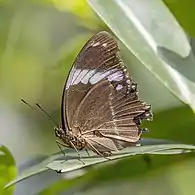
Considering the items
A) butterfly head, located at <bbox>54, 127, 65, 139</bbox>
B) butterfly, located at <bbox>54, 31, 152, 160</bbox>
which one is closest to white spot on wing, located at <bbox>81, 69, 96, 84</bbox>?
butterfly, located at <bbox>54, 31, 152, 160</bbox>

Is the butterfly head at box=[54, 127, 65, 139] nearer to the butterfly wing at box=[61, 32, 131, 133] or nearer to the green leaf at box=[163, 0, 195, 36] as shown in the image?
the butterfly wing at box=[61, 32, 131, 133]

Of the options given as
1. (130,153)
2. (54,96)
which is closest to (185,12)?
(130,153)

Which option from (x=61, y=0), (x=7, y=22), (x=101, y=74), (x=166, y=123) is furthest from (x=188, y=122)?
(x=7, y=22)

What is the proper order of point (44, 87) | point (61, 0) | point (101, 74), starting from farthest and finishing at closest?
point (44, 87) < point (61, 0) < point (101, 74)

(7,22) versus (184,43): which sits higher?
(7,22)

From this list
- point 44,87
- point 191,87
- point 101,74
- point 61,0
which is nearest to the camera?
point 191,87

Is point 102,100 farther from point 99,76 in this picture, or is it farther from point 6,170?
point 6,170

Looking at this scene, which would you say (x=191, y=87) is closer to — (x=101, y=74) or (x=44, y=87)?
(x=101, y=74)
